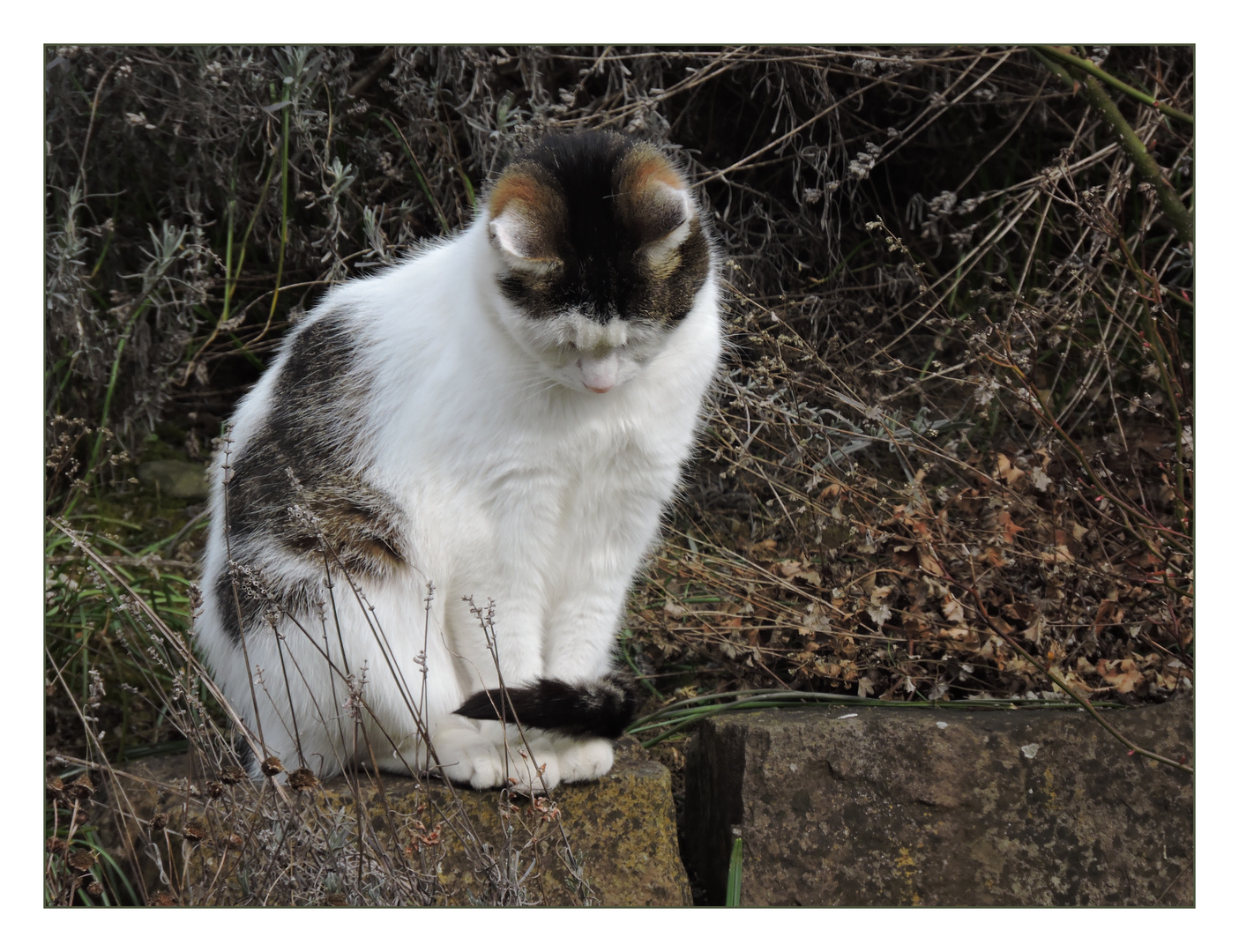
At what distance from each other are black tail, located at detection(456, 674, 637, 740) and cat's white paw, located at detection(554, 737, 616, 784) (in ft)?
0.38

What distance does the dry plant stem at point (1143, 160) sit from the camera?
10.2 feet

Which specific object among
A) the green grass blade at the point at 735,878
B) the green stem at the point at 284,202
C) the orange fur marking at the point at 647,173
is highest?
the orange fur marking at the point at 647,173

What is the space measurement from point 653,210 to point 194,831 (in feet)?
5.53

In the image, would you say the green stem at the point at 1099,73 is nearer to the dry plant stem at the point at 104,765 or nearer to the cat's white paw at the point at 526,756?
the cat's white paw at the point at 526,756

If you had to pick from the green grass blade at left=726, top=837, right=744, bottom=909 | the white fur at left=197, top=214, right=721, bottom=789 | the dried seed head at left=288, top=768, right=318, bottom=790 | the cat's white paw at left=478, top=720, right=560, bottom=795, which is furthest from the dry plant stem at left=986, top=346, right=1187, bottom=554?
the dried seed head at left=288, top=768, right=318, bottom=790

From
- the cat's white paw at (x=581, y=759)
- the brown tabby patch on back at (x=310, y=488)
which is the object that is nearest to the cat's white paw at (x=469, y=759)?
the cat's white paw at (x=581, y=759)

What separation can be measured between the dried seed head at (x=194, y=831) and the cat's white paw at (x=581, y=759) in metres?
0.86

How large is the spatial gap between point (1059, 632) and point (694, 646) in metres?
1.19

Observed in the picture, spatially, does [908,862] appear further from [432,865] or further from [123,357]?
[123,357]

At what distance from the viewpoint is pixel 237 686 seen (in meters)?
2.90

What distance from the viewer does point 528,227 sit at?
7.70 ft

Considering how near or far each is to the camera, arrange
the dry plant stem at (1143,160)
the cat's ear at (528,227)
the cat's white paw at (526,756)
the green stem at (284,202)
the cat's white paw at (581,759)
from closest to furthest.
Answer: the cat's ear at (528,227) < the cat's white paw at (526,756) < the cat's white paw at (581,759) < the dry plant stem at (1143,160) < the green stem at (284,202)

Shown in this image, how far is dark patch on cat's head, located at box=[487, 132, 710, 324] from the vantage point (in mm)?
2326

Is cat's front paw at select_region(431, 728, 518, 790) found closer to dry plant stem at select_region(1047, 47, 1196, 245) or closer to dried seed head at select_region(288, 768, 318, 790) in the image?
dried seed head at select_region(288, 768, 318, 790)
